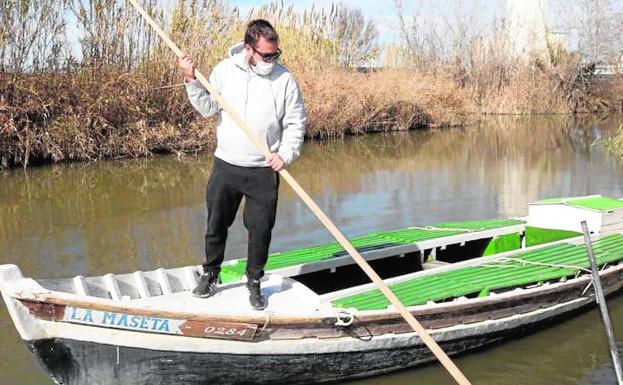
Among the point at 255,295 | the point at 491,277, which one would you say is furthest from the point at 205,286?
the point at 491,277

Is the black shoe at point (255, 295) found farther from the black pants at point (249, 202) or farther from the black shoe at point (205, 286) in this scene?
the black shoe at point (205, 286)

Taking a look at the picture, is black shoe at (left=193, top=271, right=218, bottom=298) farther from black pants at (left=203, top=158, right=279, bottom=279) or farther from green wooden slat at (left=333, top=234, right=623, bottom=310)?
green wooden slat at (left=333, top=234, right=623, bottom=310)

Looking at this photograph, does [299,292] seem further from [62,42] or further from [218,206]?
[62,42]

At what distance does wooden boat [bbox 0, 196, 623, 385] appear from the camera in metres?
4.29

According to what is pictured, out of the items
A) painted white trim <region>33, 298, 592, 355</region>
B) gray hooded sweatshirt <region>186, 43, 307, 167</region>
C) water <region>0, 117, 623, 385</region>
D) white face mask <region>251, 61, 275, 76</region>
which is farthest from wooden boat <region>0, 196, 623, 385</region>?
white face mask <region>251, 61, 275, 76</region>

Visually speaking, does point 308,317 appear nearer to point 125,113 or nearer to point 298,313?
point 298,313

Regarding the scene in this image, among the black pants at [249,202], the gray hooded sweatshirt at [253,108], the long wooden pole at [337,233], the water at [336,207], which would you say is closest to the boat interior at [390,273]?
the black pants at [249,202]

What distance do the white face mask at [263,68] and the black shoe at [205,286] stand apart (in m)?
1.45

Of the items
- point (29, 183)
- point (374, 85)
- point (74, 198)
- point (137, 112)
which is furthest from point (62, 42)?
point (374, 85)

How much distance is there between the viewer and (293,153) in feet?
15.2

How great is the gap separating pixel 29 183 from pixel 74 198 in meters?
1.87

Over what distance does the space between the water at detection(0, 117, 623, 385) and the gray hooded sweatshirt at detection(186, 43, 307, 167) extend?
1.81 meters

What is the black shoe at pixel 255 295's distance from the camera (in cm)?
483

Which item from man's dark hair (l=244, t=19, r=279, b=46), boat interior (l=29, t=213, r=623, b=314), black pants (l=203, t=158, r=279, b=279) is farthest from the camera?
boat interior (l=29, t=213, r=623, b=314)
